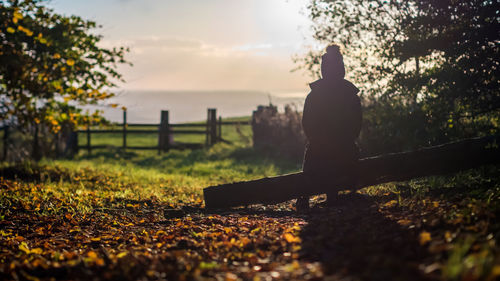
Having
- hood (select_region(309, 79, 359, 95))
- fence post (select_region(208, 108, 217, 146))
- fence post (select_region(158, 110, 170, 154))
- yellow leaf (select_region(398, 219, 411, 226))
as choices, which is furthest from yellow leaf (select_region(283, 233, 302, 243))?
fence post (select_region(208, 108, 217, 146))

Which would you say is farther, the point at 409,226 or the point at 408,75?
the point at 408,75

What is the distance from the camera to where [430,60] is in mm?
8055

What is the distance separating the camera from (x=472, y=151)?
20.8 ft

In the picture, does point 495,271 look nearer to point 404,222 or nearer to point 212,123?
point 404,222

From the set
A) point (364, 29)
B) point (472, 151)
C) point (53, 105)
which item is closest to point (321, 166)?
point (472, 151)

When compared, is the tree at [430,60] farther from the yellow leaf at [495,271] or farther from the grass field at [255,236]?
the yellow leaf at [495,271]

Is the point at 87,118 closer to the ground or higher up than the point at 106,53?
closer to the ground

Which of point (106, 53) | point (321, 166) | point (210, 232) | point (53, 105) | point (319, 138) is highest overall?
point (106, 53)

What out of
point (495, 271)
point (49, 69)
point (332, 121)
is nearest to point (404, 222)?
point (495, 271)

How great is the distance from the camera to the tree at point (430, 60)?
7.15 m

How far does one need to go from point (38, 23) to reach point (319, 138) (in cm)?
835

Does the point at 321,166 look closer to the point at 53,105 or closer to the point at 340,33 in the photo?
the point at 340,33

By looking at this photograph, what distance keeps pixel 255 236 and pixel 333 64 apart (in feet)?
10.8

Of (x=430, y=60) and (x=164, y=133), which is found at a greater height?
(x=430, y=60)
